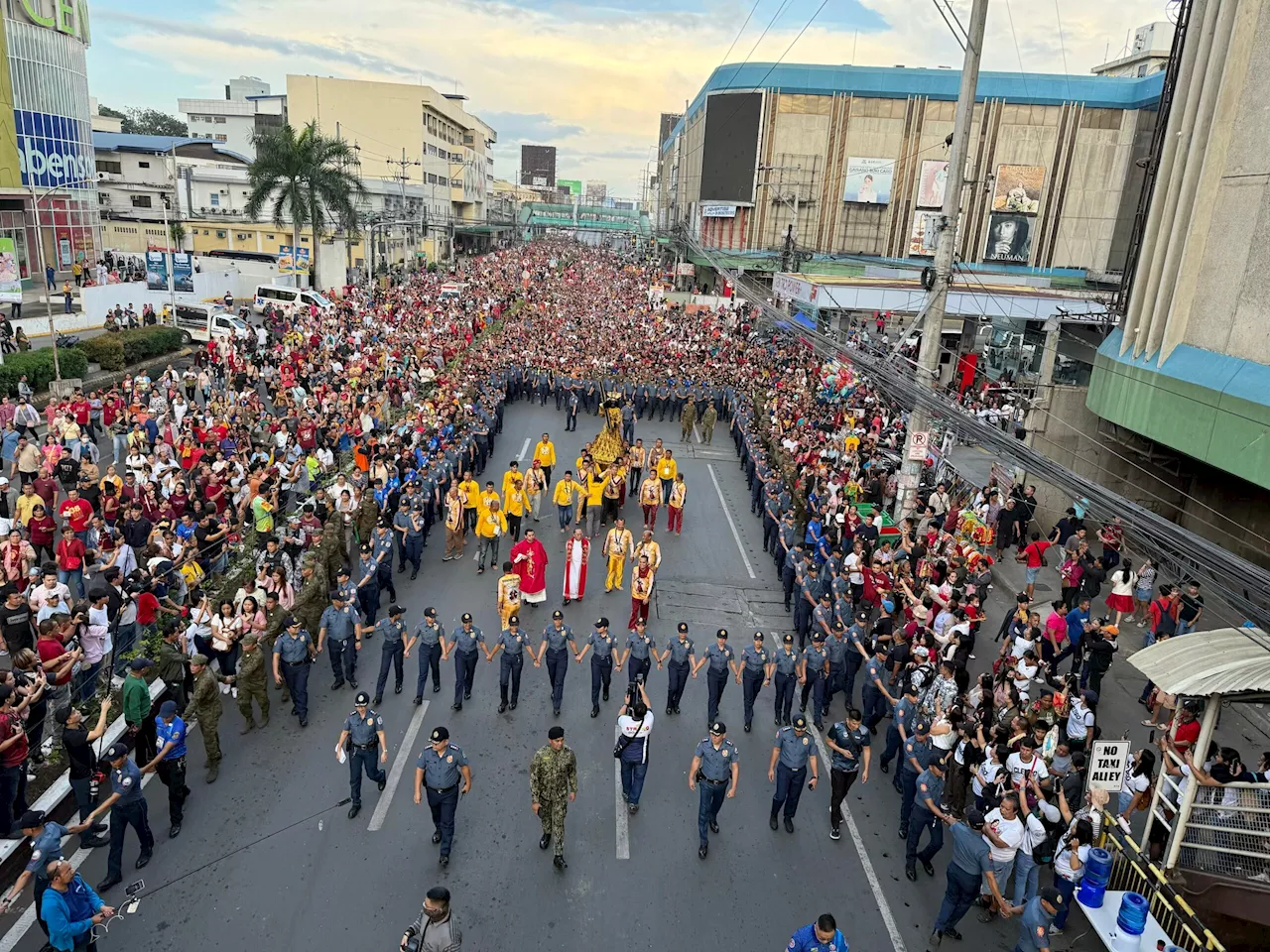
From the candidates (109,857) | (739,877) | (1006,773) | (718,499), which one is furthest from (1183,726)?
(718,499)

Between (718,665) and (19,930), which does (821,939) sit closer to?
(718,665)

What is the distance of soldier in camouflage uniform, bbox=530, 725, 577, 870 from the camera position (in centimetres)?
721

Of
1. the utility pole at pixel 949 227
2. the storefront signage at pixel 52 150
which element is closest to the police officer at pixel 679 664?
the utility pole at pixel 949 227

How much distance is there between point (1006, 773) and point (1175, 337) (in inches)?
349

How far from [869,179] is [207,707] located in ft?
182

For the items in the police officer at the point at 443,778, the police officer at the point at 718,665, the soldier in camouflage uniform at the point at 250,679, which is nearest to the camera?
the police officer at the point at 443,778

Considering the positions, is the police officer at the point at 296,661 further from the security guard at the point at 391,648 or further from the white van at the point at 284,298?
the white van at the point at 284,298

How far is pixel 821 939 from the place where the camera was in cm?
542

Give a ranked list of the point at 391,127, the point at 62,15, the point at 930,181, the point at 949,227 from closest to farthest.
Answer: the point at 949,227
the point at 62,15
the point at 930,181
the point at 391,127

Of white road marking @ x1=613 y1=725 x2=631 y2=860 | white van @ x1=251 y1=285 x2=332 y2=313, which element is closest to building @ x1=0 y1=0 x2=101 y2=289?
white van @ x1=251 y1=285 x2=332 y2=313

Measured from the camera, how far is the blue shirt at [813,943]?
5.44 meters

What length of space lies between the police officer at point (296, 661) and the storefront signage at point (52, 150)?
37.5 metres

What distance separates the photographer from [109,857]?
691 cm

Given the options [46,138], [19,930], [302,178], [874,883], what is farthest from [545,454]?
[46,138]
